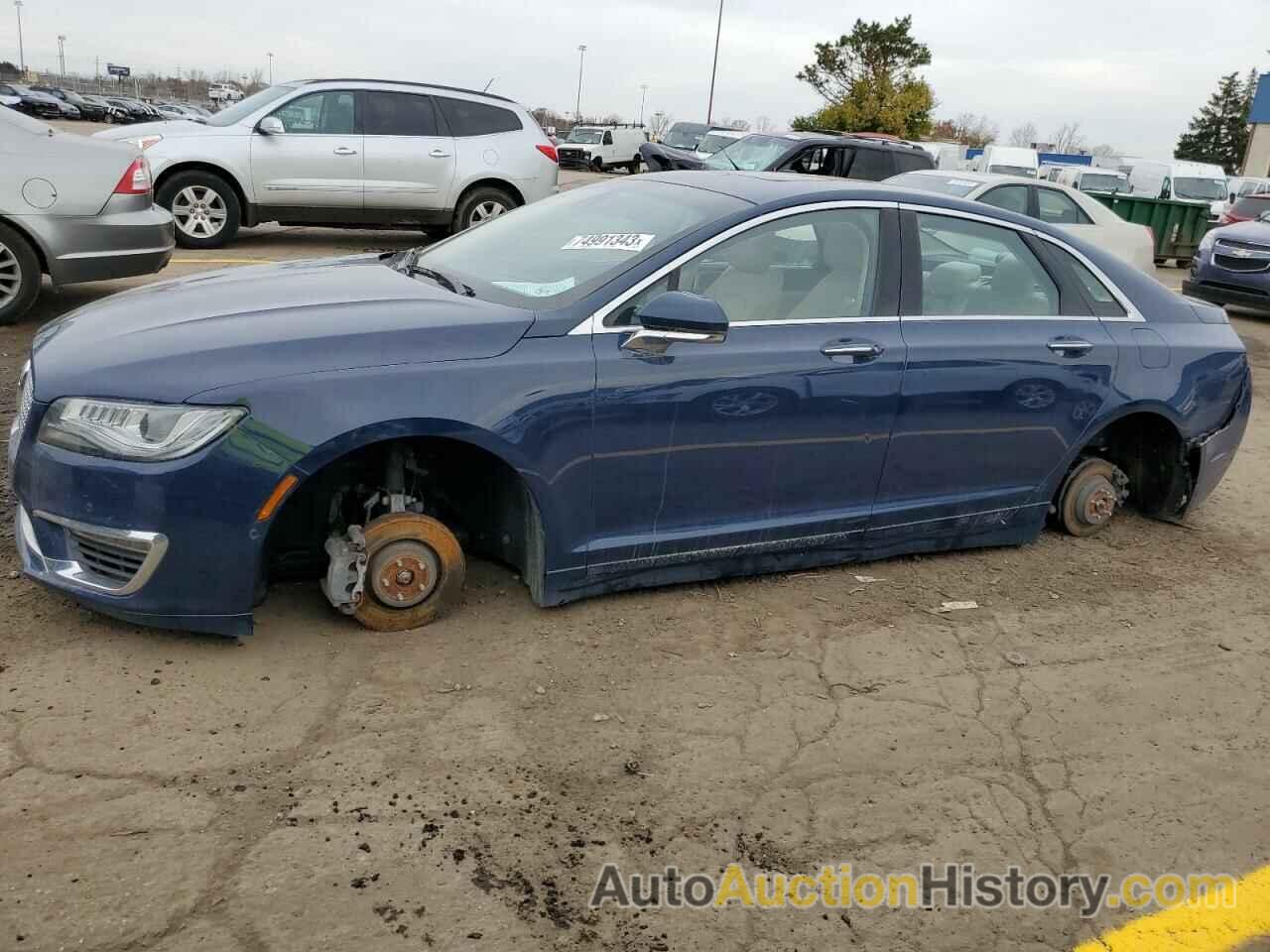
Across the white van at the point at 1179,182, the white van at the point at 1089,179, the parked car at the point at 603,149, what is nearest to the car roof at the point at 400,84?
the white van at the point at 1089,179

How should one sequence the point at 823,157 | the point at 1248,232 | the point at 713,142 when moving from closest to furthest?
the point at 1248,232
the point at 823,157
the point at 713,142

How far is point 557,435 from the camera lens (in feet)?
11.5

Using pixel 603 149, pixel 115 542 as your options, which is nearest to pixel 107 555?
pixel 115 542

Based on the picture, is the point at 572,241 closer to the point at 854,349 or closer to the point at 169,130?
the point at 854,349

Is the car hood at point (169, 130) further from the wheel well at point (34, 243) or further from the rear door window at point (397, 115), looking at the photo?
the wheel well at point (34, 243)

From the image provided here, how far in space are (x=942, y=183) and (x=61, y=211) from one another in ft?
27.7

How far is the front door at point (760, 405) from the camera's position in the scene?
3664 millimetres

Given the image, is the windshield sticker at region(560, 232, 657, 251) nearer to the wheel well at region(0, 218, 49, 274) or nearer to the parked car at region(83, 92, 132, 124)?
the wheel well at region(0, 218, 49, 274)

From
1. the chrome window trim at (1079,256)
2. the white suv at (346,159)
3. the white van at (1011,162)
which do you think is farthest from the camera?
the white van at (1011,162)

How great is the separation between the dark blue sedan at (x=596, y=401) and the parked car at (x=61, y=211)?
369 centimetres

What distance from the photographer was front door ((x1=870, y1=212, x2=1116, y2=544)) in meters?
4.20

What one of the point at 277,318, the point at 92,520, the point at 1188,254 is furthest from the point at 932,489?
the point at 1188,254

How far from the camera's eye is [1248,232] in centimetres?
1264

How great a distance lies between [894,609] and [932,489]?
0.51 metres
